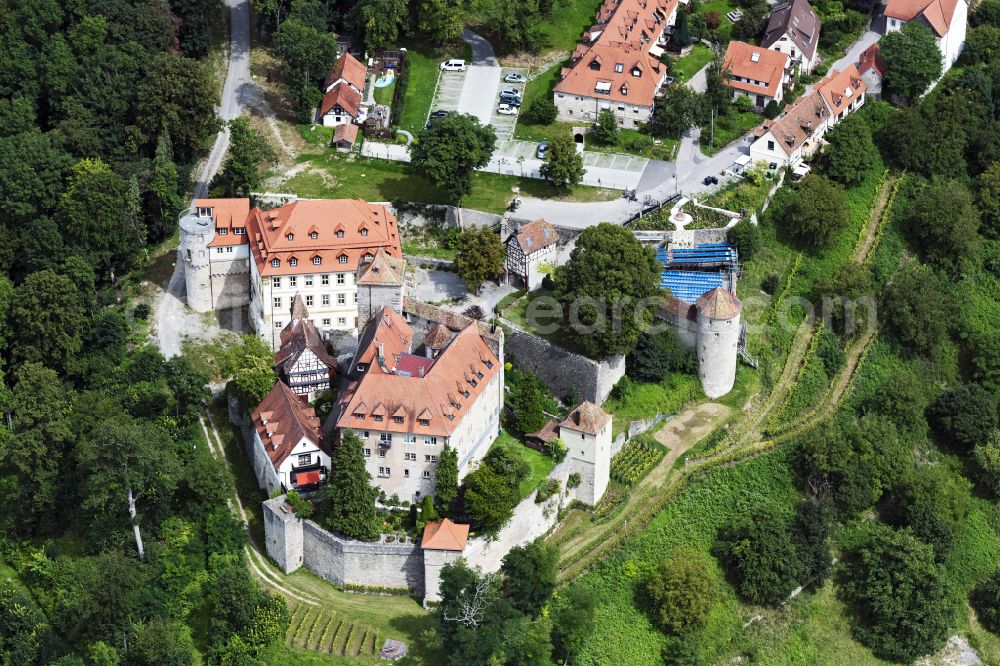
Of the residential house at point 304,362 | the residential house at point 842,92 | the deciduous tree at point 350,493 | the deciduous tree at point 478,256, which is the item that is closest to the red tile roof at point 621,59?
the residential house at point 842,92

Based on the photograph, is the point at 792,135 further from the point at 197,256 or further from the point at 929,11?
A: the point at 197,256

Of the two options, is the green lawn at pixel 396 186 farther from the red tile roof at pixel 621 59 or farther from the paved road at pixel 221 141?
the red tile roof at pixel 621 59

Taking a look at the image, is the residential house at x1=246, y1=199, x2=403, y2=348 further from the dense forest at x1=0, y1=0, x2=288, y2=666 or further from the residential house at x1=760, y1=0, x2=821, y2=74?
the residential house at x1=760, y1=0, x2=821, y2=74

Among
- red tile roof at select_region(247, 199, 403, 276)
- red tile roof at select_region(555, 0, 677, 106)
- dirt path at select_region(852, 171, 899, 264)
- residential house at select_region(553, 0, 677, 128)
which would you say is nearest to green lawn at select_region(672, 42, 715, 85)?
residential house at select_region(553, 0, 677, 128)

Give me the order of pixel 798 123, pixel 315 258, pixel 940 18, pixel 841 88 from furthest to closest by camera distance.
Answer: pixel 940 18 → pixel 841 88 → pixel 798 123 → pixel 315 258

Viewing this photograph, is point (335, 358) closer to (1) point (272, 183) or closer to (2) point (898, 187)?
(1) point (272, 183)

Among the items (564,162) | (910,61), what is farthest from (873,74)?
(564,162)
